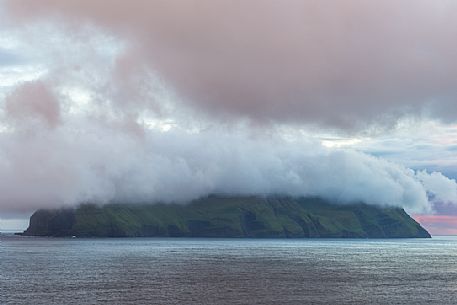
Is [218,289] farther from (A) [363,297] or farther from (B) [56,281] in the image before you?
(B) [56,281]

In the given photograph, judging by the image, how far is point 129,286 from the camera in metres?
153

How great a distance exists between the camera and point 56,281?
165 metres

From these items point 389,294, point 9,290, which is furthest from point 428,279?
point 9,290

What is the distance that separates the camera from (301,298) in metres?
135

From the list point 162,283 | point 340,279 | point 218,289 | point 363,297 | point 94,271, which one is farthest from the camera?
point 94,271

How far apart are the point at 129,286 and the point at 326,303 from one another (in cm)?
5177

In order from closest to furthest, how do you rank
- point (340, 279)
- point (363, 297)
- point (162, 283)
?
1. point (363, 297)
2. point (162, 283)
3. point (340, 279)

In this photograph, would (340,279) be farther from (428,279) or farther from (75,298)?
(75,298)

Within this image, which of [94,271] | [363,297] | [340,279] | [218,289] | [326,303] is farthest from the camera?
[94,271]

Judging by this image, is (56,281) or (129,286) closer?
(129,286)

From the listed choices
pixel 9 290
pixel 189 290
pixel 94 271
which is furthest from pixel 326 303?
pixel 94 271

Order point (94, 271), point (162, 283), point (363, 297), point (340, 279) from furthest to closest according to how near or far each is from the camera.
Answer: point (94, 271)
point (340, 279)
point (162, 283)
point (363, 297)

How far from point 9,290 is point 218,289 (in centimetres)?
4896

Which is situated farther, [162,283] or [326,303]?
[162,283]
